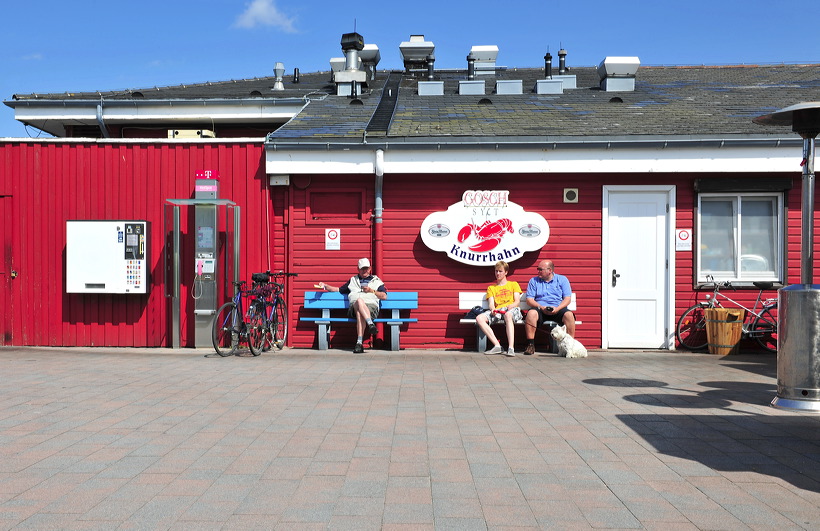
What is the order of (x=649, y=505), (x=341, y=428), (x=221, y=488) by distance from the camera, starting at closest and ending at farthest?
(x=649, y=505) < (x=221, y=488) < (x=341, y=428)

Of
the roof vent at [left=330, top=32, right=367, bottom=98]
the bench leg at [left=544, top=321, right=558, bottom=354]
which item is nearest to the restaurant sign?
the bench leg at [left=544, top=321, right=558, bottom=354]

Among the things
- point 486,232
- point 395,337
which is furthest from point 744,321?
point 395,337

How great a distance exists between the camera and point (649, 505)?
12.9 ft

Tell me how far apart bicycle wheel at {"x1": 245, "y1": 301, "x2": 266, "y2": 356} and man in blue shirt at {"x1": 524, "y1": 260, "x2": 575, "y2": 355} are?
154 inches

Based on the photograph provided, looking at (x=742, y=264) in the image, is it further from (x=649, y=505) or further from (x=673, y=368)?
(x=649, y=505)

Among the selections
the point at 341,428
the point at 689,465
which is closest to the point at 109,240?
the point at 341,428

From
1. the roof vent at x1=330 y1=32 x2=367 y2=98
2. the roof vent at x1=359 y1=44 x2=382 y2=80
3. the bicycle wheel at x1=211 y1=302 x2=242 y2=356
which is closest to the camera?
the bicycle wheel at x1=211 y1=302 x2=242 y2=356

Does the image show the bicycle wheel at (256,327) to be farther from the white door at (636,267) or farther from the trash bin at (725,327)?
the trash bin at (725,327)

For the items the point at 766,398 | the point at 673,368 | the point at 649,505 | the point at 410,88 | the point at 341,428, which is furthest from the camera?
the point at 410,88

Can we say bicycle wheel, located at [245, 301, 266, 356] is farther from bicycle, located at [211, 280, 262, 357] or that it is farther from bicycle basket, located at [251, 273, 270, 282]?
bicycle basket, located at [251, 273, 270, 282]

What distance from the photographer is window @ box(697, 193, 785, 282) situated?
11016 millimetres

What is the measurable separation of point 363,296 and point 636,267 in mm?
4304

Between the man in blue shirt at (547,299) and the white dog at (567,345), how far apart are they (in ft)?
0.98

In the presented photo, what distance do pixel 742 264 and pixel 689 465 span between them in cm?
738
